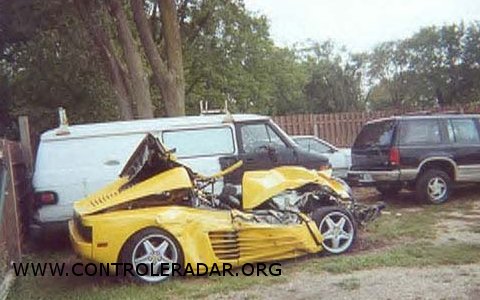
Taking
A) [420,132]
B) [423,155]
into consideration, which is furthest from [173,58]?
[423,155]

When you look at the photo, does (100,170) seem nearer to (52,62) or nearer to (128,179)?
(128,179)

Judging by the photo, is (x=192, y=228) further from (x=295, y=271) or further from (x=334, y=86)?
(x=334, y=86)

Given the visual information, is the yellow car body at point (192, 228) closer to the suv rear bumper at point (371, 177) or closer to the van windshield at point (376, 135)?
the suv rear bumper at point (371, 177)

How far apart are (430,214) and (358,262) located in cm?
411

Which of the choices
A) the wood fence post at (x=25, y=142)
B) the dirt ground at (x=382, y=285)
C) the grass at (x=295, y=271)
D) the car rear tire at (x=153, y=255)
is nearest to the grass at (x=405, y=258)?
the grass at (x=295, y=271)

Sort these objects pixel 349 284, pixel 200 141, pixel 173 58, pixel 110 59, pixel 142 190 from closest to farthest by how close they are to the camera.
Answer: pixel 349 284 < pixel 142 190 < pixel 200 141 < pixel 173 58 < pixel 110 59

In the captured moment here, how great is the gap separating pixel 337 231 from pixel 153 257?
2404 mm

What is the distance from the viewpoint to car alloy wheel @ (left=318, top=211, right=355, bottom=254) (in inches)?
316

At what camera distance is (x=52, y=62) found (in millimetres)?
21828

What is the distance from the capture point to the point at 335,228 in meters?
8.05

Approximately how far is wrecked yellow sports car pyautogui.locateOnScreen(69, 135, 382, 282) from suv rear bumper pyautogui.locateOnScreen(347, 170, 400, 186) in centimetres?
391

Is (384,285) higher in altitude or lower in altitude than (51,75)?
lower

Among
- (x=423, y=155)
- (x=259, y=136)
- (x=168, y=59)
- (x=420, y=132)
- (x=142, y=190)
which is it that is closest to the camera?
(x=142, y=190)

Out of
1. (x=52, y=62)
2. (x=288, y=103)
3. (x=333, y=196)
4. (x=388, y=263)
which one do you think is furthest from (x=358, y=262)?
(x=288, y=103)
